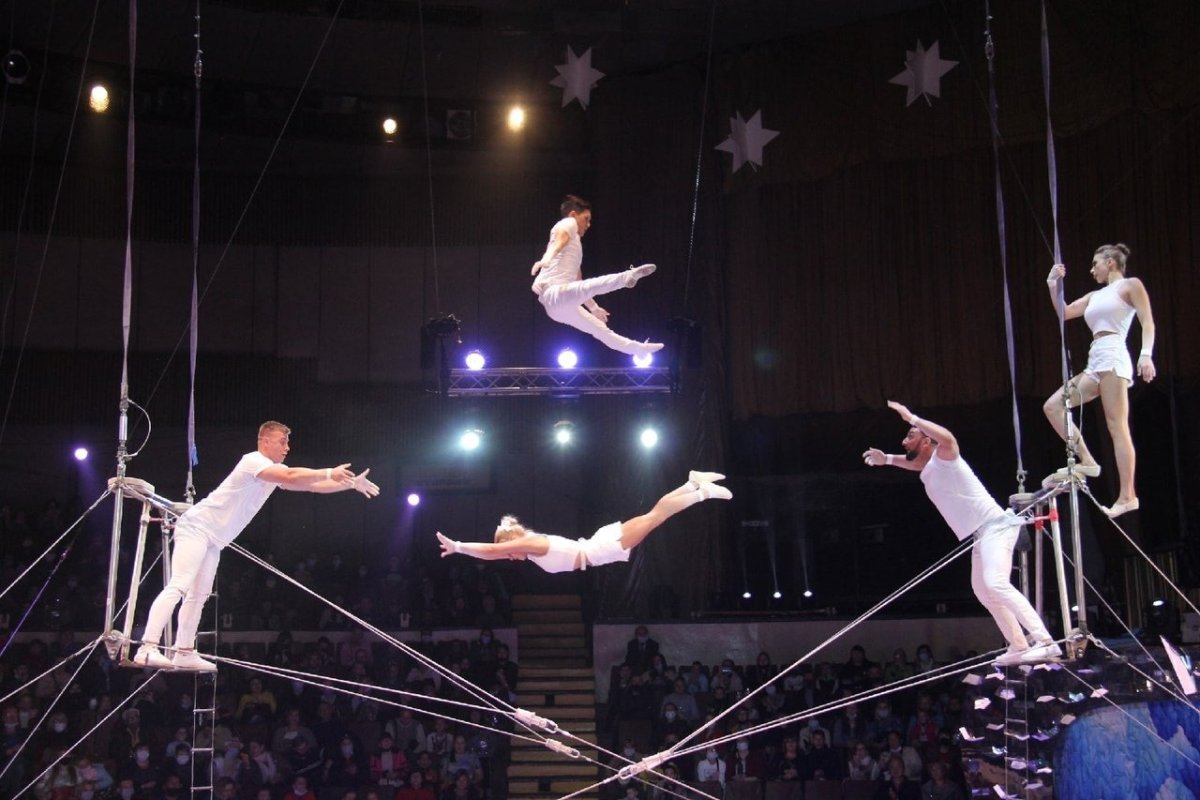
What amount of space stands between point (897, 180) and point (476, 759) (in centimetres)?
827

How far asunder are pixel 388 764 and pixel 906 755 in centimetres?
520

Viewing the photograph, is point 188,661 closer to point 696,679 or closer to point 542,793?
point 542,793

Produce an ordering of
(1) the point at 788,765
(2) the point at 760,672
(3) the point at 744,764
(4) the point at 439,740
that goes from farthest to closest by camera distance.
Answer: (2) the point at 760,672, (4) the point at 439,740, (3) the point at 744,764, (1) the point at 788,765

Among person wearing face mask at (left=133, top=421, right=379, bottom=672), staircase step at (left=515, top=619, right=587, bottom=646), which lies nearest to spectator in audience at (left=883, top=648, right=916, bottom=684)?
staircase step at (left=515, top=619, right=587, bottom=646)

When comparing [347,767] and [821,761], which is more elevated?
[347,767]

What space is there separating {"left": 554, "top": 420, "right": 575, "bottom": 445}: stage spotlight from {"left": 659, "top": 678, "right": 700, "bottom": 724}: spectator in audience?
4.04 metres

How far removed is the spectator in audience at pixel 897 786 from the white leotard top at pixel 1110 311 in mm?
5922

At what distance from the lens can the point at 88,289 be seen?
18609 millimetres

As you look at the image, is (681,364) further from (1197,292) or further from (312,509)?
(312,509)

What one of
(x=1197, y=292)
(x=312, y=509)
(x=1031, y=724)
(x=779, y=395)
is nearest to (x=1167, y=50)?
(x=1197, y=292)

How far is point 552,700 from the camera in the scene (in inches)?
643

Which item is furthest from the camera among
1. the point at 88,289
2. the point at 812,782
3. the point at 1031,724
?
the point at 88,289

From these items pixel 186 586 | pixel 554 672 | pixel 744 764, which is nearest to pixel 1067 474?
pixel 186 586

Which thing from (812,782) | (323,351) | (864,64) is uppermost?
(864,64)
